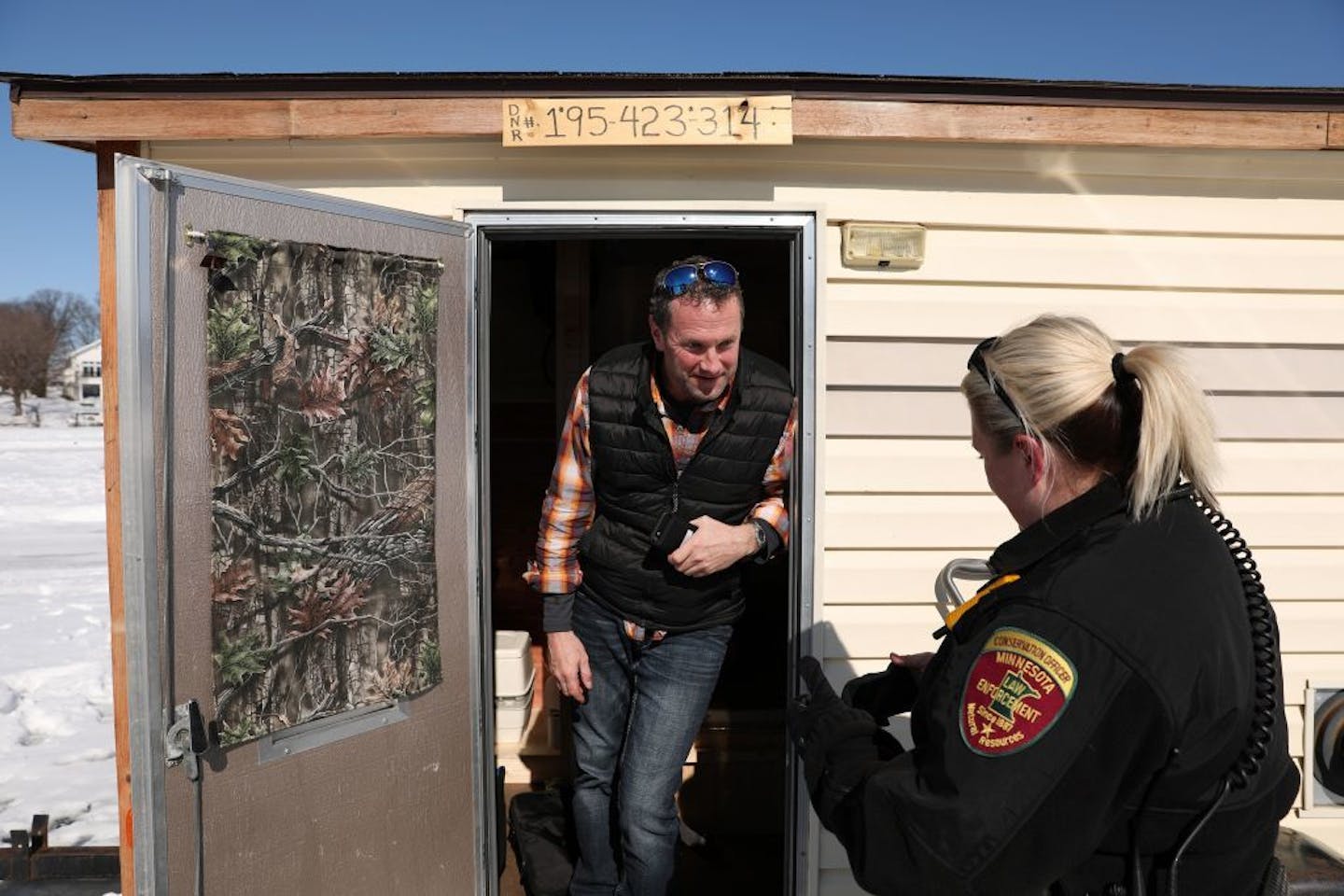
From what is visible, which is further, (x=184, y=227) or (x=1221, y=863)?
(x=184, y=227)

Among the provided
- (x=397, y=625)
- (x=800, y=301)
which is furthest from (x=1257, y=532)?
(x=397, y=625)

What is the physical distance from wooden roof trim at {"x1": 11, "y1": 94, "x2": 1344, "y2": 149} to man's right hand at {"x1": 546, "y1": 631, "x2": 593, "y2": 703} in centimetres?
138

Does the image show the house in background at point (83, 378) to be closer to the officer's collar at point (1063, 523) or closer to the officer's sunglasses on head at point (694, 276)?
the officer's sunglasses on head at point (694, 276)

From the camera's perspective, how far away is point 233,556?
213 cm

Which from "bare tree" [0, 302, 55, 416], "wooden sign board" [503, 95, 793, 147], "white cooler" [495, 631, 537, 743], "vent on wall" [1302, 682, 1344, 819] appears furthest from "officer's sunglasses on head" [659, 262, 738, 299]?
"bare tree" [0, 302, 55, 416]

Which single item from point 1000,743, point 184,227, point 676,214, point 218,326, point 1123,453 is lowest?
point 1000,743

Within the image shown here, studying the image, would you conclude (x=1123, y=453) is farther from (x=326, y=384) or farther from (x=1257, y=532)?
(x=1257, y=532)

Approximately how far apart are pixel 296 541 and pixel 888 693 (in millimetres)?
1373

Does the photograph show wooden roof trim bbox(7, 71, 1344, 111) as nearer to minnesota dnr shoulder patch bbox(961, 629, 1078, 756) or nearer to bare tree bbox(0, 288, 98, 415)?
minnesota dnr shoulder patch bbox(961, 629, 1078, 756)

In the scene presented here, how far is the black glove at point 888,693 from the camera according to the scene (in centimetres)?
185

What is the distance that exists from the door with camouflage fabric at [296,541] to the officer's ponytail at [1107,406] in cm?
156

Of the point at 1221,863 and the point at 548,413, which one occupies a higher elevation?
the point at 548,413

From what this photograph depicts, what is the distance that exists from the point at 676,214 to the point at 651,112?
28 centimetres

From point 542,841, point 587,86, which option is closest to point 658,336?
point 587,86
